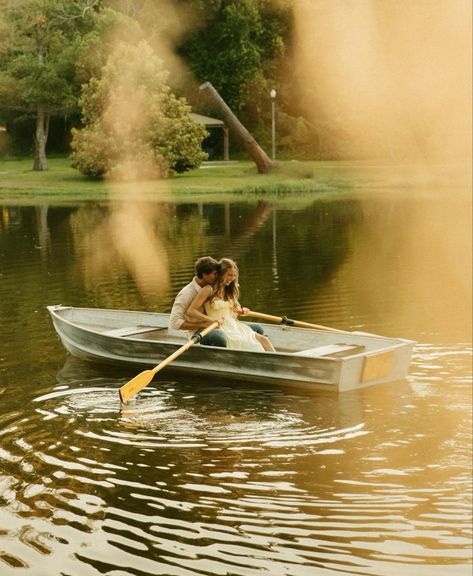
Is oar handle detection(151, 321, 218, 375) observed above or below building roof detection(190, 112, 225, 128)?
below

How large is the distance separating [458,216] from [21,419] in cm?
2618

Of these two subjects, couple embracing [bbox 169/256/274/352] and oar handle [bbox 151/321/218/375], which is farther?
couple embracing [bbox 169/256/274/352]

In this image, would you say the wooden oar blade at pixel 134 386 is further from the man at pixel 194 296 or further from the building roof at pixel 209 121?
the building roof at pixel 209 121

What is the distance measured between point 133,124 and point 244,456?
42283 millimetres

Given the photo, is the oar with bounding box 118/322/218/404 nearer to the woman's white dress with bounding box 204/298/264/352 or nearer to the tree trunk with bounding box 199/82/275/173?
the woman's white dress with bounding box 204/298/264/352

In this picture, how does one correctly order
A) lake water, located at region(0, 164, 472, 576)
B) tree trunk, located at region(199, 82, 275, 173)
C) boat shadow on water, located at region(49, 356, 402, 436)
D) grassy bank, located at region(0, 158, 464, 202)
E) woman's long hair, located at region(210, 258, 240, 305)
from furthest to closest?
1. tree trunk, located at region(199, 82, 275, 173)
2. grassy bank, located at region(0, 158, 464, 202)
3. woman's long hair, located at region(210, 258, 240, 305)
4. boat shadow on water, located at region(49, 356, 402, 436)
5. lake water, located at region(0, 164, 472, 576)

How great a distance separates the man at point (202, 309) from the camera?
517 inches

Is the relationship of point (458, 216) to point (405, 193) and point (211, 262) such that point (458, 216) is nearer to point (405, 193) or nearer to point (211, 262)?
point (405, 193)

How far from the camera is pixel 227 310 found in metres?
13.4

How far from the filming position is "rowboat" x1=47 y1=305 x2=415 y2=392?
38.8ft

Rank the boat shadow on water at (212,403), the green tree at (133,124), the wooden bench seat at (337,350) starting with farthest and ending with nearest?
the green tree at (133,124)
the wooden bench seat at (337,350)
the boat shadow on water at (212,403)

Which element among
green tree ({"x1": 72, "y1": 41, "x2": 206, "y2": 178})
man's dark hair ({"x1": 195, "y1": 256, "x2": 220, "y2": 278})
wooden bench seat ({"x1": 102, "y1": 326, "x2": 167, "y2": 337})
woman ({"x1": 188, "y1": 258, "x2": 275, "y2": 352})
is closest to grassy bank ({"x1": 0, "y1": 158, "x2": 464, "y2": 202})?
green tree ({"x1": 72, "y1": 41, "x2": 206, "y2": 178})

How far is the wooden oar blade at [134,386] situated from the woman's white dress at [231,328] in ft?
4.49

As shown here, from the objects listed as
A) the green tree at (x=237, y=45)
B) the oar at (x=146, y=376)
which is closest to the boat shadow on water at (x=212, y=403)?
the oar at (x=146, y=376)
